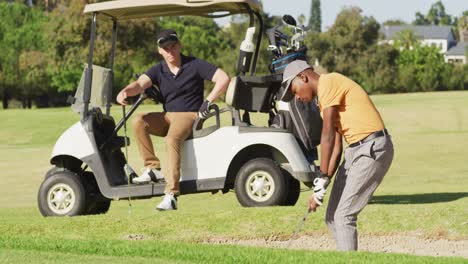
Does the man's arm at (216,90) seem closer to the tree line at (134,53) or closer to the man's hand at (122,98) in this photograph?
the man's hand at (122,98)

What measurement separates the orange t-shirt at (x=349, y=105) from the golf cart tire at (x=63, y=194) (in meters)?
4.98

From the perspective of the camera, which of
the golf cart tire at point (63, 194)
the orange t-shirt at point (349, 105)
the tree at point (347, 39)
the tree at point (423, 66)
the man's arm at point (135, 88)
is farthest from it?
the tree at point (347, 39)

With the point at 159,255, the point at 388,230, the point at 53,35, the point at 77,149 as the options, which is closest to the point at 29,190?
the point at 77,149

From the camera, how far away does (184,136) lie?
37.3ft

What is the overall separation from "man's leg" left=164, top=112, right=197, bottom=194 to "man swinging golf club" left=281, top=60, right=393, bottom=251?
12.9 feet

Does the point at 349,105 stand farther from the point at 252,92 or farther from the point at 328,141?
the point at 252,92

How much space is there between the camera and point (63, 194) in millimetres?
11734

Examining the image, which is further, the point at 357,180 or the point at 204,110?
the point at 204,110

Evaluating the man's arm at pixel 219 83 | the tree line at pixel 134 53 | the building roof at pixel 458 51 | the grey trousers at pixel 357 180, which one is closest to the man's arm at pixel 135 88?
the man's arm at pixel 219 83

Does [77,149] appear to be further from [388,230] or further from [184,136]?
[388,230]

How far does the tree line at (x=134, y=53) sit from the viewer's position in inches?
2795

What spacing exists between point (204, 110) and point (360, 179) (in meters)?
4.17

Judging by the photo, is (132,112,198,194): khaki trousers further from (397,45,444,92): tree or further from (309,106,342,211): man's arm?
(397,45,444,92): tree

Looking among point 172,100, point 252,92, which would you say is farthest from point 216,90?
point 172,100
